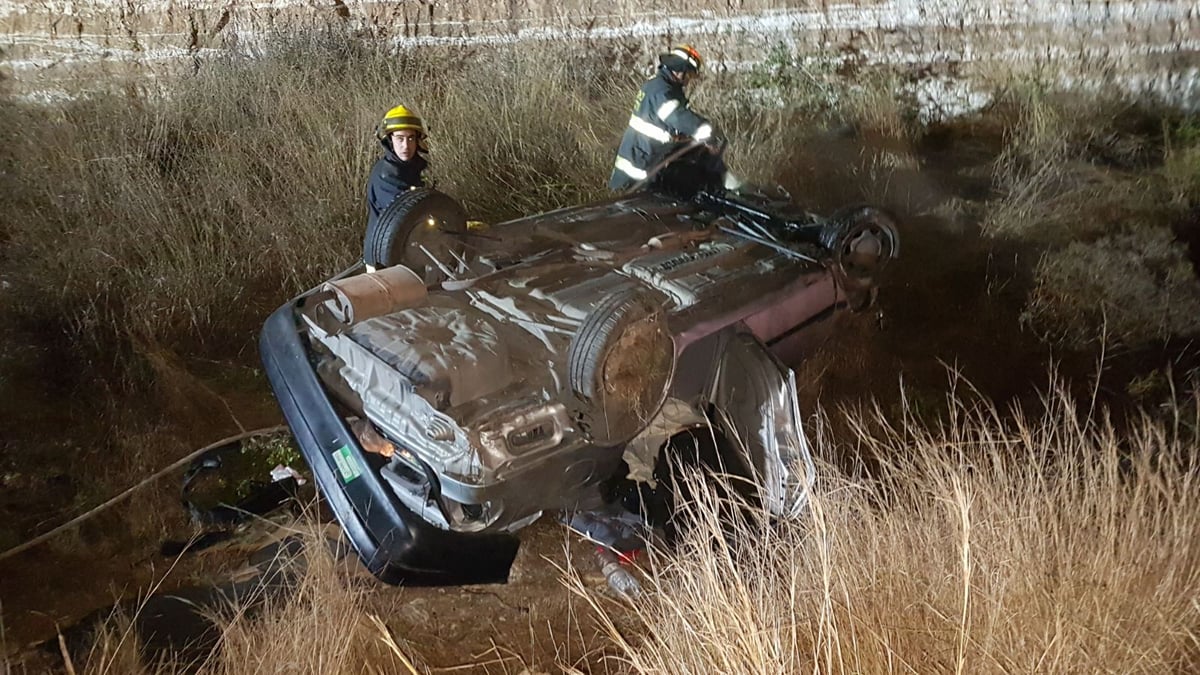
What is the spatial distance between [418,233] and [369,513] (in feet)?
3.55

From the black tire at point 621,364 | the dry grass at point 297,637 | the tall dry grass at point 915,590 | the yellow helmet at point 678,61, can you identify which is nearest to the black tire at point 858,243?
the tall dry grass at point 915,590

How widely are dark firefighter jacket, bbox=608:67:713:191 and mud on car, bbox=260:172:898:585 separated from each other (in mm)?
715

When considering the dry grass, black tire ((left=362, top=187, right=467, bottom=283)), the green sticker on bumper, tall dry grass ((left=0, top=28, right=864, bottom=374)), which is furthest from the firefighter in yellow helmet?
the dry grass

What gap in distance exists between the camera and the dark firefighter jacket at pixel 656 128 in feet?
12.6

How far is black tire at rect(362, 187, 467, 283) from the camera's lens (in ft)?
9.45

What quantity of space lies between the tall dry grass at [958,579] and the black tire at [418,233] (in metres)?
1.47

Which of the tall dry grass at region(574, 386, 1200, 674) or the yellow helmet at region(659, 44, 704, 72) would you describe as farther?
the yellow helmet at region(659, 44, 704, 72)

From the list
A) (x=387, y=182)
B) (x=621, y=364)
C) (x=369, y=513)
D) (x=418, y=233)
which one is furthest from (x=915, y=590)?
(x=387, y=182)

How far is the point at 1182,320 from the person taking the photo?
319cm

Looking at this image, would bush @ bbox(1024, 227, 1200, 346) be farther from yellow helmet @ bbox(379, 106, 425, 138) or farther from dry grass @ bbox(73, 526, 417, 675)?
dry grass @ bbox(73, 526, 417, 675)

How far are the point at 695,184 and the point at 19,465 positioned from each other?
3.13m

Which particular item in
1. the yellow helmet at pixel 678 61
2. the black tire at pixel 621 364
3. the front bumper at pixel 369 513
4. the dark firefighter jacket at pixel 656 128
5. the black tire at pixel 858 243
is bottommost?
the front bumper at pixel 369 513

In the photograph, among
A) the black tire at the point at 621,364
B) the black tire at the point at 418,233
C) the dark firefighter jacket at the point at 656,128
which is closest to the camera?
the black tire at the point at 621,364

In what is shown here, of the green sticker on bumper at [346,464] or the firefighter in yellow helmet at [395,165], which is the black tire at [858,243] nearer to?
the firefighter in yellow helmet at [395,165]
